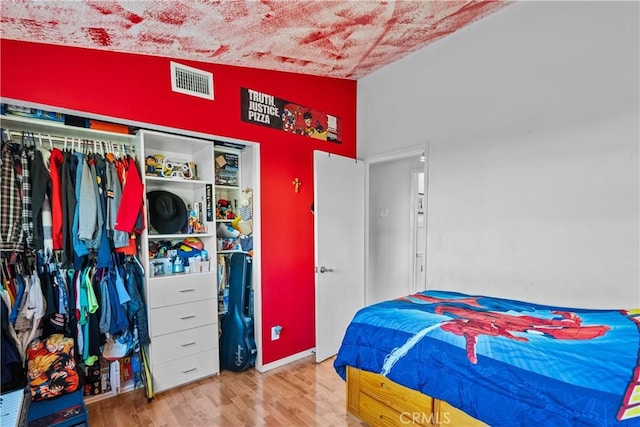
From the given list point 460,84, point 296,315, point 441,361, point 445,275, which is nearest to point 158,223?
point 296,315

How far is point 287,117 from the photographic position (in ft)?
9.18

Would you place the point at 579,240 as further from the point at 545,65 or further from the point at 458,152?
the point at 545,65

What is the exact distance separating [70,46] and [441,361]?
8.94 ft

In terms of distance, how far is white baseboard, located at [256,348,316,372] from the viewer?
263cm

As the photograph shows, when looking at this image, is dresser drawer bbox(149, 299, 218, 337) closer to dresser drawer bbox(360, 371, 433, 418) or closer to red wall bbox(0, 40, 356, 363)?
red wall bbox(0, 40, 356, 363)

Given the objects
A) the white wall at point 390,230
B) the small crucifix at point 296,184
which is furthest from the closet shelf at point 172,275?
the white wall at point 390,230

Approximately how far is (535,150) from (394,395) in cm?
189

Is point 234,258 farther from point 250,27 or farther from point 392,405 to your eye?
point 250,27

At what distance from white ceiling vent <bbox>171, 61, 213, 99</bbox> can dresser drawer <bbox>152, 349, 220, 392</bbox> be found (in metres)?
2.07

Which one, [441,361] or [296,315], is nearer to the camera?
[441,361]

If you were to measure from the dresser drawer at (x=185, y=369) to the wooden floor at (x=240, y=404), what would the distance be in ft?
0.19

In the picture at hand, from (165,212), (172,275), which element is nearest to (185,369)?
(172,275)

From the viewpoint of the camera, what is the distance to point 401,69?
2887 mm

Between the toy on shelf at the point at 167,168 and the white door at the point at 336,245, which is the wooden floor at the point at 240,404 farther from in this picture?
the toy on shelf at the point at 167,168
